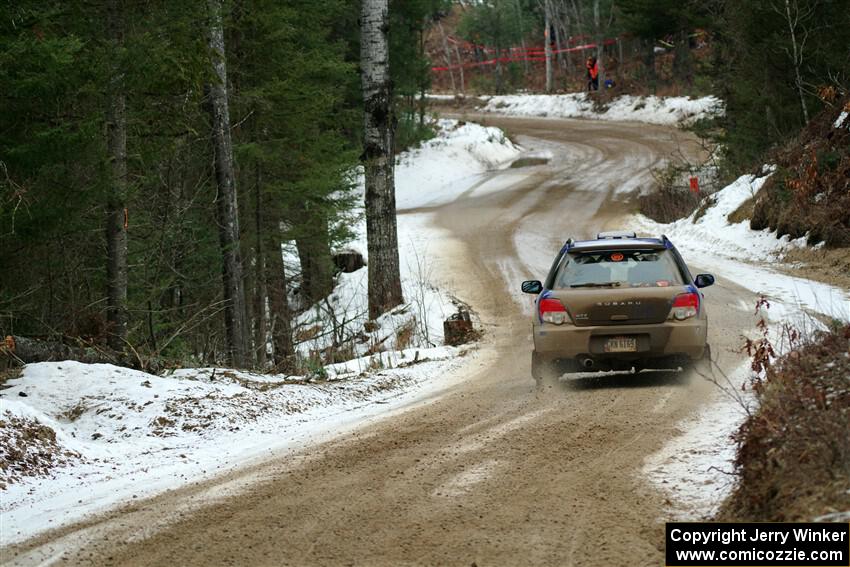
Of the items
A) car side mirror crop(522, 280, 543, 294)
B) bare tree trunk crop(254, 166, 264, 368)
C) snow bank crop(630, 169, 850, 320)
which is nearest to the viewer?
car side mirror crop(522, 280, 543, 294)

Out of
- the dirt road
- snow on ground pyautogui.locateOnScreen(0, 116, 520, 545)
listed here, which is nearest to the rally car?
the dirt road

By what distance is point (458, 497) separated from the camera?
698 cm

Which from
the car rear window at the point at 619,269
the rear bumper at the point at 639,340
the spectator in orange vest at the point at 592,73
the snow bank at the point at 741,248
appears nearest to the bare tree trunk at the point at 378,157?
the snow bank at the point at 741,248

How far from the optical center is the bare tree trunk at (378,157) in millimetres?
17938

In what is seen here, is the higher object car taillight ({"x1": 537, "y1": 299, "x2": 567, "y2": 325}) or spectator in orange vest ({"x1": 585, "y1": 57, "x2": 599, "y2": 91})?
spectator in orange vest ({"x1": 585, "y1": 57, "x2": 599, "y2": 91})

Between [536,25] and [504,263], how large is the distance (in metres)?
67.2

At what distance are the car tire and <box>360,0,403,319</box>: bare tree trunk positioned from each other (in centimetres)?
→ 799

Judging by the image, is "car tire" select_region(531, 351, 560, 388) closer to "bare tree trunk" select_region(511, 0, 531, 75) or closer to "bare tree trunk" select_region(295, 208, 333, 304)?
"bare tree trunk" select_region(295, 208, 333, 304)

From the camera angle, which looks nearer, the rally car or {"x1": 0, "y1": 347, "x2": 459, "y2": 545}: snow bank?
{"x1": 0, "y1": 347, "x2": 459, "y2": 545}: snow bank

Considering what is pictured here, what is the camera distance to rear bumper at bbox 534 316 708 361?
432 inches

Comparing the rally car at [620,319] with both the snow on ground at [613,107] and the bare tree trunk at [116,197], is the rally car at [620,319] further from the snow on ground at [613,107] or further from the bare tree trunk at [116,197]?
the snow on ground at [613,107]

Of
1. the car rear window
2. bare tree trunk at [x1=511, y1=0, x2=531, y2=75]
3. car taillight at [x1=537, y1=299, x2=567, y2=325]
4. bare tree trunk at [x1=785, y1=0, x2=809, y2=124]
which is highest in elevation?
bare tree trunk at [x1=511, y1=0, x2=531, y2=75]

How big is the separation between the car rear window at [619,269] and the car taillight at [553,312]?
282 mm

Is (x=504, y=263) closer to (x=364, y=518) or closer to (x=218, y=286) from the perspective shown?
(x=218, y=286)
